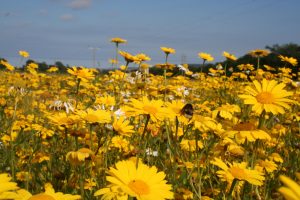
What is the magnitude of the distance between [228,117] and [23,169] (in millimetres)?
1372

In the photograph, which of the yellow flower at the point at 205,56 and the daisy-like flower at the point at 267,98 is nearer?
the daisy-like flower at the point at 267,98

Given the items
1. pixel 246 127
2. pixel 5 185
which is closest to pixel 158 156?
pixel 246 127

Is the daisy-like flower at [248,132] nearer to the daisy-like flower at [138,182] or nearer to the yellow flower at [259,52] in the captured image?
the daisy-like flower at [138,182]

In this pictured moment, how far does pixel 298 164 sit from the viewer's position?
2.91 metres

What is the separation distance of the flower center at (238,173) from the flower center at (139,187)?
48 cm

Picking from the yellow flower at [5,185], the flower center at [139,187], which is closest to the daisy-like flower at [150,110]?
the flower center at [139,187]

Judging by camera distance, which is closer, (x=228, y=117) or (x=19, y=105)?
(x=228, y=117)

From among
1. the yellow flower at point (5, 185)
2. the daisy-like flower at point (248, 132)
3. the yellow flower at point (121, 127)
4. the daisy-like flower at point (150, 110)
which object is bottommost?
the yellow flower at point (5, 185)

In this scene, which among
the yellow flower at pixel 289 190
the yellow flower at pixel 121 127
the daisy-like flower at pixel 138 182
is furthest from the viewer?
the yellow flower at pixel 121 127

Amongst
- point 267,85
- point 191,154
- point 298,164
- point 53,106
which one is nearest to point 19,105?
point 53,106

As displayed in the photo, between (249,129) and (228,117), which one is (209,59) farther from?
(249,129)

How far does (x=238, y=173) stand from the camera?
5.22ft

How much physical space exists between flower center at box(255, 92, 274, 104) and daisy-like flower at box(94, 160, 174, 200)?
2.01 feet

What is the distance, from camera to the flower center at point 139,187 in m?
1.18
